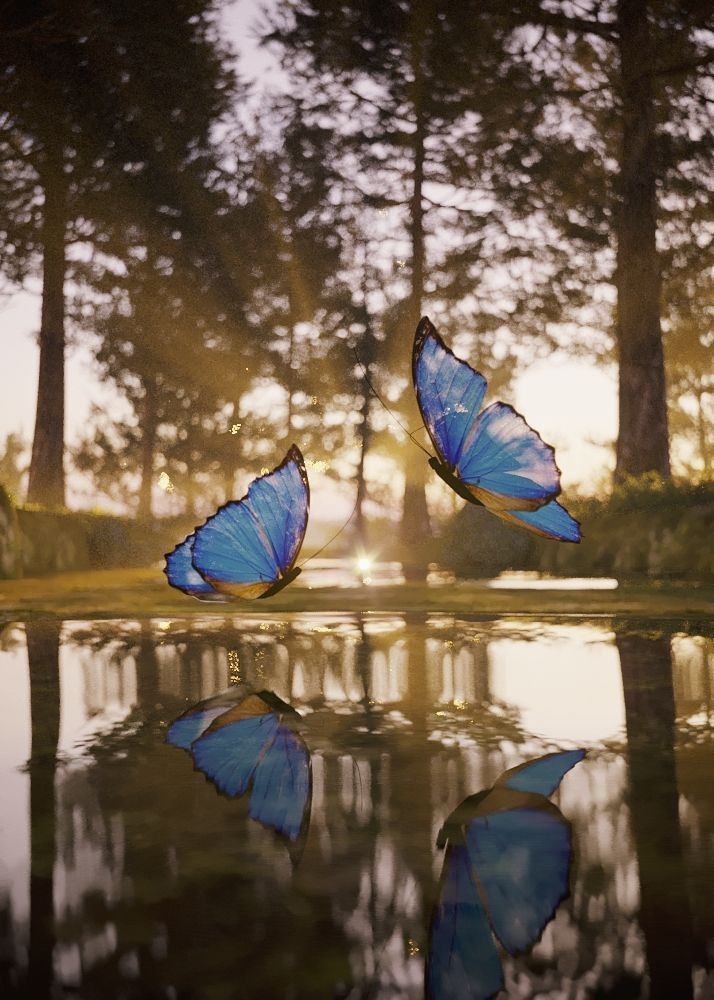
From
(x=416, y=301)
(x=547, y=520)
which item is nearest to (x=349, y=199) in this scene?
(x=416, y=301)

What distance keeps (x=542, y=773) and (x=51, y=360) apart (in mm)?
19639

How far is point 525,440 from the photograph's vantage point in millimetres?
6996

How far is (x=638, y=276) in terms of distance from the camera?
16.8 m

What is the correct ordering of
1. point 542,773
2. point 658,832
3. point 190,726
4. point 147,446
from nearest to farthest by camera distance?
point 658,832, point 542,773, point 190,726, point 147,446

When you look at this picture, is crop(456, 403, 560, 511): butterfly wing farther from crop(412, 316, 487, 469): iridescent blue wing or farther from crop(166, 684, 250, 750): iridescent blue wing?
crop(166, 684, 250, 750): iridescent blue wing

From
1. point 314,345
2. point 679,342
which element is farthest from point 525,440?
point 314,345

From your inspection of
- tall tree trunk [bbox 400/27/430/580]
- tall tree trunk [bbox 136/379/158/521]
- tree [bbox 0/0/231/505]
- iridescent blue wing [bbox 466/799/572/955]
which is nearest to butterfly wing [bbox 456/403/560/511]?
iridescent blue wing [bbox 466/799/572/955]

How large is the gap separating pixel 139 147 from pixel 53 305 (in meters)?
3.38

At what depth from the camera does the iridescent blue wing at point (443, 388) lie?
6809 mm

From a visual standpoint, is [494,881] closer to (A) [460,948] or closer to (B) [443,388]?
(A) [460,948]

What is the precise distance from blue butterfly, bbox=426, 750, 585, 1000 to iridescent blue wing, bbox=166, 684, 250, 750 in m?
1.24

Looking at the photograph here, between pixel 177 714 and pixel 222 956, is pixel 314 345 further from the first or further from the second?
pixel 222 956

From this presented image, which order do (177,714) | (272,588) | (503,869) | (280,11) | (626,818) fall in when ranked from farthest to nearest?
(280,11)
(272,588)
(177,714)
(626,818)
(503,869)

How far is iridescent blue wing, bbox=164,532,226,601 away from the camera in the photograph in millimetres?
6902
